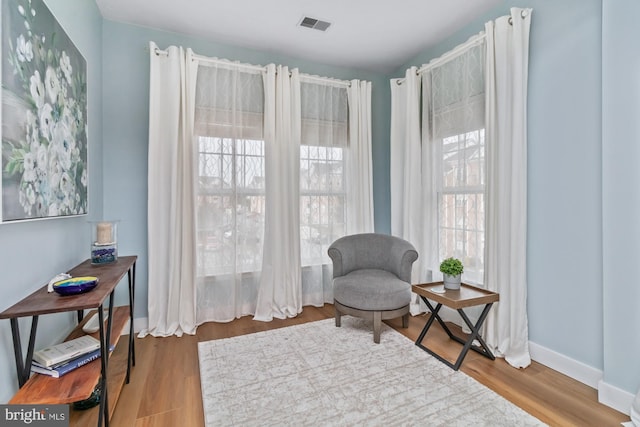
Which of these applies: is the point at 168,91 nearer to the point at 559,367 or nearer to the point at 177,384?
the point at 177,384

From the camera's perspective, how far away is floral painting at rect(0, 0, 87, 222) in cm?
117

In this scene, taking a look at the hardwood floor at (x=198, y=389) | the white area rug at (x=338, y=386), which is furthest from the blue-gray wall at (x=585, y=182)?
the white area rug at (x=338, y=386)

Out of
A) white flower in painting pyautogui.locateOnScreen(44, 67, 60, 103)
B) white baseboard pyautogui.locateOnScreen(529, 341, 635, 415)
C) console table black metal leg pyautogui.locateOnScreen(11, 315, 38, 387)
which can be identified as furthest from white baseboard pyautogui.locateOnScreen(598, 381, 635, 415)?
white flower in painting pyautogui.locateOnScreen(44, 67, 60, 103)

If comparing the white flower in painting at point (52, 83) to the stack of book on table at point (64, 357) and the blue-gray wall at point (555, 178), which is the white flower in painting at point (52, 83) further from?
the stack of book on table at point (64, 357)

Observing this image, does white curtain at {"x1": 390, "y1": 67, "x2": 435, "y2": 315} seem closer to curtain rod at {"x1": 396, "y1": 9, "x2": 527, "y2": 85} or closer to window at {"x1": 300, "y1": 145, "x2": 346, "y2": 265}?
curtain rod at {"x1": 396, "y1": 9, "x2": 527, "y2": 85}

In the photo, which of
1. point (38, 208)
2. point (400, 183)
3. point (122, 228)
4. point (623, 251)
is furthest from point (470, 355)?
point (122, 228)

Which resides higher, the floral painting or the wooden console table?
the floral painting

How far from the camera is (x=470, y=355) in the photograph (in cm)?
230

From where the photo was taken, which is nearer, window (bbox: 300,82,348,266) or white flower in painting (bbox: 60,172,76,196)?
white flower in painting (bbox: 60,172,76,196)

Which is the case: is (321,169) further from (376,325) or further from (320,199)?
(376,325)

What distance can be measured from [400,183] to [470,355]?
6.02ft

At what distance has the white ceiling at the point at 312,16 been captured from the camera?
248 centimetres

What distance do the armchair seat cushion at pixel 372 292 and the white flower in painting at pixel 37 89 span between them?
7.45 ft

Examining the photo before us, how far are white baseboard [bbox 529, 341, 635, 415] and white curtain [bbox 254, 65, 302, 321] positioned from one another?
6.80ft
